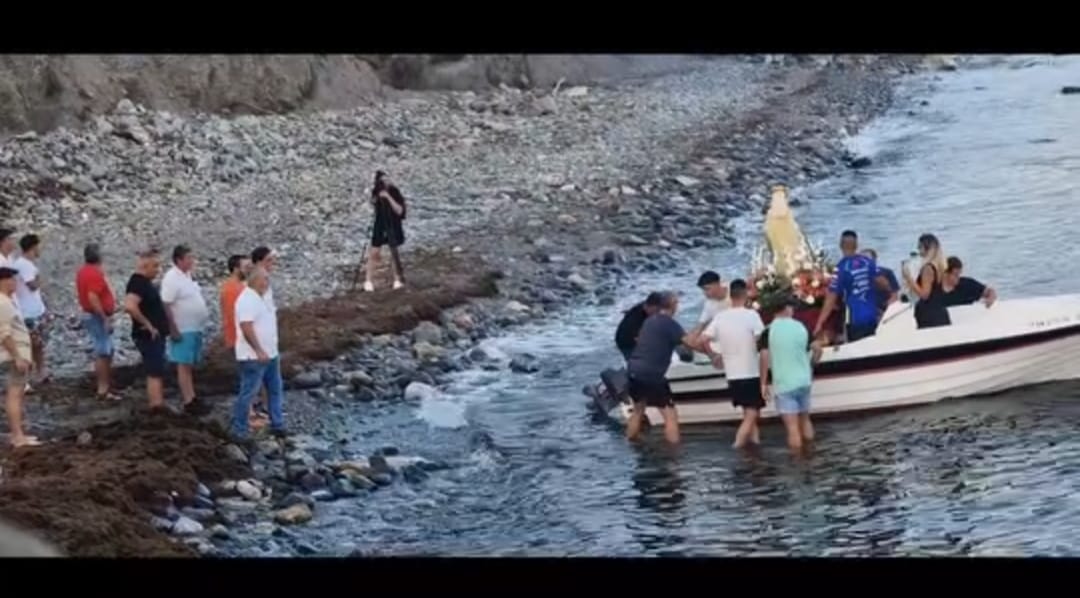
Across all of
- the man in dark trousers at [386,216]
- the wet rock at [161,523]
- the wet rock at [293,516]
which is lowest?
the wet rock at [293,516]

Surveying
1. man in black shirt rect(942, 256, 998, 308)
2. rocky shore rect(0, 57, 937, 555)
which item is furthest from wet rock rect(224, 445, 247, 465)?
man in black shirt rect(942, 256, 998, 308)

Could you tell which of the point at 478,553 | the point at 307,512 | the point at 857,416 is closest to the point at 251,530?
the point at 307,512

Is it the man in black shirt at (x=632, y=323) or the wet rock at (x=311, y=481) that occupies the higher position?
the man in black shirt at (x=632, y=323)

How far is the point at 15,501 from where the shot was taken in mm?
4645

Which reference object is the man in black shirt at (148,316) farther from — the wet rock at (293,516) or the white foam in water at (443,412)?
the white foam in water at (443,412)

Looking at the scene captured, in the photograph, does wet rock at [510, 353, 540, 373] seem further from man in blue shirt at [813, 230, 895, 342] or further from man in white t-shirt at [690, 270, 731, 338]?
man in blue shirt at [813, 230, 895, 342]

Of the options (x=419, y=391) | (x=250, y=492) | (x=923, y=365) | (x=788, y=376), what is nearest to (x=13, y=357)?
(x=250, y=492)

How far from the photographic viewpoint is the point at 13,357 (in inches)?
187

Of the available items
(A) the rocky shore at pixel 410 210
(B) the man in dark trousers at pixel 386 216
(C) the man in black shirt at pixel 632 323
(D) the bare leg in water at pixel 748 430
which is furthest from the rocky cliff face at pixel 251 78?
(D) the bare leg in water at pixel 748 430

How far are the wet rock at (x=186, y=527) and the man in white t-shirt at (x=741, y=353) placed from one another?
64.9 inches

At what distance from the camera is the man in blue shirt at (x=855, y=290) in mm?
4793

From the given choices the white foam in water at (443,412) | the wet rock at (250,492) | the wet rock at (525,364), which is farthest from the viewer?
the wet rock at (525,364)
